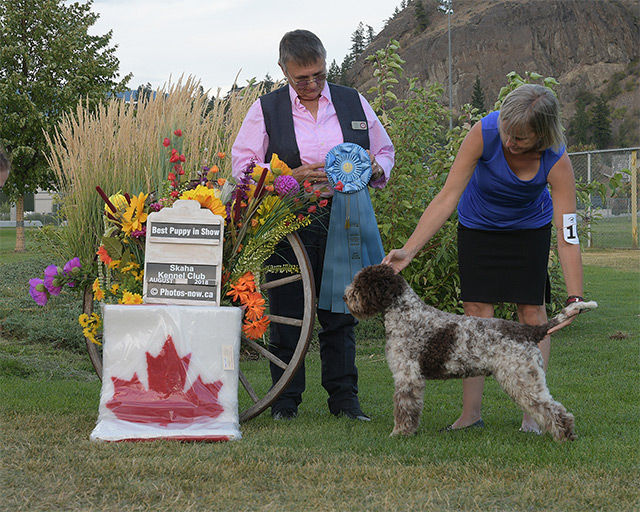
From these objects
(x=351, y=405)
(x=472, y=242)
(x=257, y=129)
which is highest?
(x=257, y=129)

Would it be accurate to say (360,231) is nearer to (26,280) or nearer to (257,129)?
(257,129)

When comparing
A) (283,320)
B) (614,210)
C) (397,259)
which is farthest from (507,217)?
(614,210)

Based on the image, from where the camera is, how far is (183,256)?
3.54 meters

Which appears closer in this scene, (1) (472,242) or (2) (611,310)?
(1) (472,242)

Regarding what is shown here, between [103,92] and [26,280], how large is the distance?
11384mm

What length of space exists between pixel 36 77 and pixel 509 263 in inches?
781

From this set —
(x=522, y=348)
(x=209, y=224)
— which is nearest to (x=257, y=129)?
(x=209, y=224)

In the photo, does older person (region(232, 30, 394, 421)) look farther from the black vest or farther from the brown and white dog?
the brown and white dog

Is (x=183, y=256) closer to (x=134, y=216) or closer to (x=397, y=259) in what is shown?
(x=134, y=216)

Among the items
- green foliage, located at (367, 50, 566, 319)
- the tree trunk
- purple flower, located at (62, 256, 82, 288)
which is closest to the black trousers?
purple flower, located at (62, 256, 82, 288)

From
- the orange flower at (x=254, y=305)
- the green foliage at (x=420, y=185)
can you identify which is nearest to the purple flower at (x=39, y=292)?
the orange flower at (x=254, y=305)

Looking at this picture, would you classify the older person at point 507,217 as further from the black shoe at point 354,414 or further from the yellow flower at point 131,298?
the yellow flower at point 131,298

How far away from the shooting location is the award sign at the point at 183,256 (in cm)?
353

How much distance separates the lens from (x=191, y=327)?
3.42 metres
